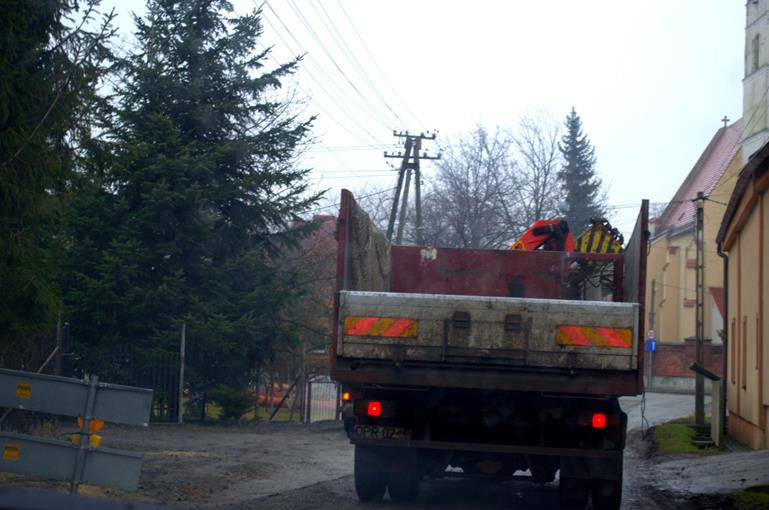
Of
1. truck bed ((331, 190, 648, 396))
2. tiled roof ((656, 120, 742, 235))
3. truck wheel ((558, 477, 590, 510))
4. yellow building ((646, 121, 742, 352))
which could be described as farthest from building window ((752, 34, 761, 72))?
truck wheel ((558, 477, 590, 510))

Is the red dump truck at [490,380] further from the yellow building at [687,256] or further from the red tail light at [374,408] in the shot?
the yellow building at [687,256]

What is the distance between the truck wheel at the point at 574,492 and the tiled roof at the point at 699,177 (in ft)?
168

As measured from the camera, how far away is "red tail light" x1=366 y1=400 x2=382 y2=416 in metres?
9.25

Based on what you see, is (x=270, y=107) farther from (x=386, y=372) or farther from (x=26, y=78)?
(x=386, y=372)

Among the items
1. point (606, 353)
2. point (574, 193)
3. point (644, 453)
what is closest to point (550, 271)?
point (606, 353)

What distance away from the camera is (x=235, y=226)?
2314cm

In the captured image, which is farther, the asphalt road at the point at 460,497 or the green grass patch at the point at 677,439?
the green grass patch at the point at 677,439

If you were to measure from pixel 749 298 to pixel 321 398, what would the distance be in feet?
42.4

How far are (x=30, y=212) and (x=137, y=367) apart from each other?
37.0 feet

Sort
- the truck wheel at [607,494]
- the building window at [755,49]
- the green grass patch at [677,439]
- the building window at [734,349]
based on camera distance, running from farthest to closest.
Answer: the building window at [755,49] → the building window at [734,349] → the green grass patch at [677,439] → the truck wheel at [607,494]

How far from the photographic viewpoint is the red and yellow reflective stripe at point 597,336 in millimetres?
8703

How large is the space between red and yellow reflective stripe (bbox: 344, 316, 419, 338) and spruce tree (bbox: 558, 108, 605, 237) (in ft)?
163

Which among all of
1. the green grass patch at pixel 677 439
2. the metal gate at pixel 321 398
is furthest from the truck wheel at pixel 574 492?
the metal gate at pixel 321 398

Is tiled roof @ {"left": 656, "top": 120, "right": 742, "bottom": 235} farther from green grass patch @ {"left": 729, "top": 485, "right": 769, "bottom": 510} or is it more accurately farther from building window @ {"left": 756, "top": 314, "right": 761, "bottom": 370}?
green grass patch @ {"left": 729, "top": 485, "right": 769, "bottom": 510}
